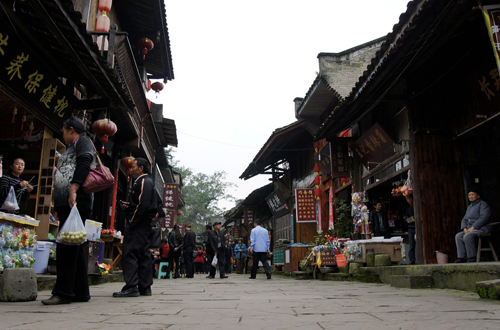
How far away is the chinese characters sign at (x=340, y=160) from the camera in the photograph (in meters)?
13.1

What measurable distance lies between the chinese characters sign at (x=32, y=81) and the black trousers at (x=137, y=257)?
289 centimetres

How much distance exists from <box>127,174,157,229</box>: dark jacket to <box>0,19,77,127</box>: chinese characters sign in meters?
2.48

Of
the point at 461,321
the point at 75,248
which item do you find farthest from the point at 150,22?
the point at 461,321

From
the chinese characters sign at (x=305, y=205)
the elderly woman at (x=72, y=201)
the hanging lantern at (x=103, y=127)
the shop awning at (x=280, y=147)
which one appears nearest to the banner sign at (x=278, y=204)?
the shop awning at (x=280, y=147)

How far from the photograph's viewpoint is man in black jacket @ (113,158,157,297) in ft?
17.3

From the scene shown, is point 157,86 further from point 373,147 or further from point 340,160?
point 373,147

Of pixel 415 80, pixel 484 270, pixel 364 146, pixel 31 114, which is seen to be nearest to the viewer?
pixel 484 270

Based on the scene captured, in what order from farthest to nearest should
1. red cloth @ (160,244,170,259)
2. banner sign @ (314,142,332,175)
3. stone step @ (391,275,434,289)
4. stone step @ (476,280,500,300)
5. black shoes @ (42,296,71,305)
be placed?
red cloth @ (160,244,170,259), banner sign @ (314,142,332,175), stone step @ (391,275,434,289), stone step @ (476,280,500,300), black shoes @ (42,296,71,305)

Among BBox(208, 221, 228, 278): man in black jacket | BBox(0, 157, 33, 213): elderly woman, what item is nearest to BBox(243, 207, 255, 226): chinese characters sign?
BBox(208, 221, 228, 278): man in black jacket

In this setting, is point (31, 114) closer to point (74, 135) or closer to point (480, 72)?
point (74, 135)

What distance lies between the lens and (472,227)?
7.48 m

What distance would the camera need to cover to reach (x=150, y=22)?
13719mm

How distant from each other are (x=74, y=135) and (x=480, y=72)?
22.2 feet

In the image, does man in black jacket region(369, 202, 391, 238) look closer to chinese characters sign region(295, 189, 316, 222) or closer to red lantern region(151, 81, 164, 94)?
chinese characters sign region(295, 189, 316, 222)
